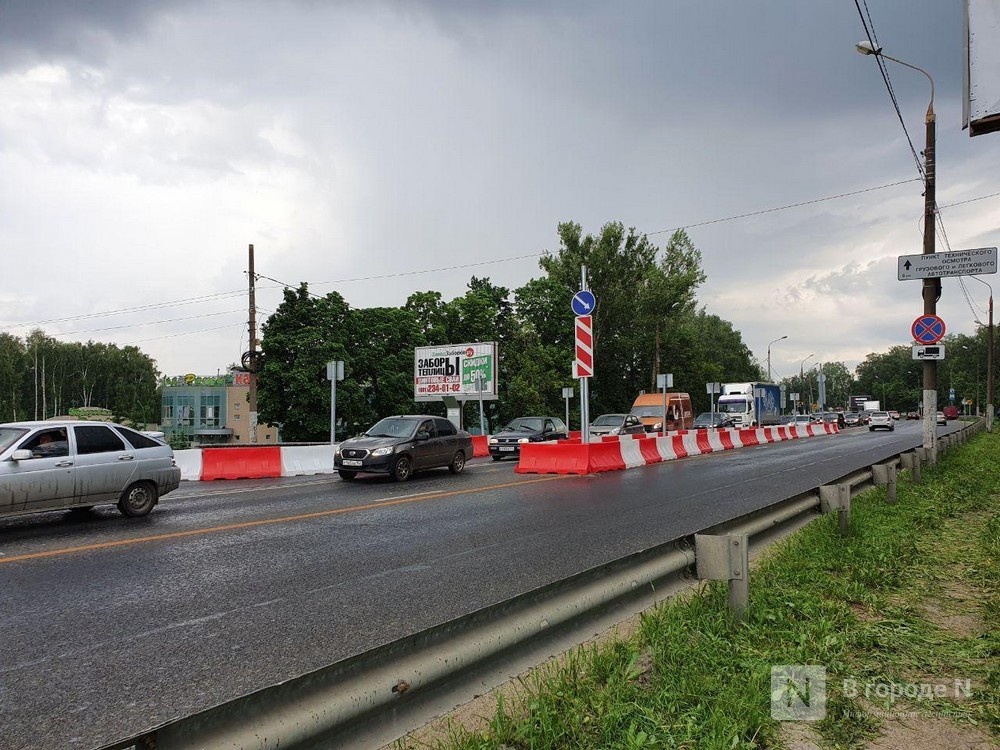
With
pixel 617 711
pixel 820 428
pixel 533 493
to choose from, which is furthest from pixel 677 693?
pixel 820 428

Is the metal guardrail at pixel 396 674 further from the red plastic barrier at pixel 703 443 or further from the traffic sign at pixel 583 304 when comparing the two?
the red plastic barrier at pixel 703 443

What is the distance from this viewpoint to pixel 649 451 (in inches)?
805

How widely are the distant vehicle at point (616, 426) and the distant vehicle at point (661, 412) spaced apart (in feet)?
18.8

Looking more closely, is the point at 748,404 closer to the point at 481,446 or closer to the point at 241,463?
the point at 481,446

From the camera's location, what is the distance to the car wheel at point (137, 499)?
10.0m

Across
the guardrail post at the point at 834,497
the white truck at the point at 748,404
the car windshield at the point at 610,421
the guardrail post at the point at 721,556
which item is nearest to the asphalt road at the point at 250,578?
the guardrail post at the point at 721,556

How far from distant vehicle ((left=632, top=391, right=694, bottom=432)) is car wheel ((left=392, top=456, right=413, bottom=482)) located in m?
20.1

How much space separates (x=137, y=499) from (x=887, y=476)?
11207 millimetres

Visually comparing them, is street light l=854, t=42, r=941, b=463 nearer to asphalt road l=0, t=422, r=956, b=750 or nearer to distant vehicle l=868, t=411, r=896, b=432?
asphalt road l=0, t=422, r=956, b=750

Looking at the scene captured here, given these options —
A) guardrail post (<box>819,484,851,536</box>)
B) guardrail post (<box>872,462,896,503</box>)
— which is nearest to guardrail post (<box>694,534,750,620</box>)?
guardrail post (<box>819,484,851,536</box>)

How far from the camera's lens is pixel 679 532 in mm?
8617

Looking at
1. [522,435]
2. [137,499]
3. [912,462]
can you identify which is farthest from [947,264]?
[137,499]

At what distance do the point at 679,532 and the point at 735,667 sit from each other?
4811mm

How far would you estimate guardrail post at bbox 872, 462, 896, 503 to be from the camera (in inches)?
389
